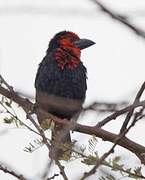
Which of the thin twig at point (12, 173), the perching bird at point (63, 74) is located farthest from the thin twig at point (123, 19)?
the perching bird at point (63, 74)

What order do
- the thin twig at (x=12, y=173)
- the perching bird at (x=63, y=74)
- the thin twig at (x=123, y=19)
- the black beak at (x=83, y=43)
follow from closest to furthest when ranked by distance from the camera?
the thin twig at (x=123, y=19) < the thin twig at (x=12, y=173) < the perching bird at (x=63, y=74) < the black beak at (x=83, y=43)

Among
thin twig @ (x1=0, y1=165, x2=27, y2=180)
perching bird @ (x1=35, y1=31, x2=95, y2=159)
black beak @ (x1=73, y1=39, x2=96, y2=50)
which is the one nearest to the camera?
thin twig @ (x1=0, y1=165, x2=27, y2=180)

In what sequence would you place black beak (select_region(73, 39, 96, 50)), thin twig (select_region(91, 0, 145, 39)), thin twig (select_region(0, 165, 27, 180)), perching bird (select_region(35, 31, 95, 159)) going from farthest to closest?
1. black beak (select_region(73, 39, 96, 50))
2. perching bird (select_region(35, 31, 95, 159))
3. thin twig (select_region(0, 165, 27, 180))
4. thin twig (select_region(91, 0, 145, 39))

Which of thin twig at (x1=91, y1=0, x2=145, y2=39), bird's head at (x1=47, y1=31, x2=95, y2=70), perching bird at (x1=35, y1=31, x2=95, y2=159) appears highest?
thin twig at (x1=91, y1=0, x2=145, y2=39)

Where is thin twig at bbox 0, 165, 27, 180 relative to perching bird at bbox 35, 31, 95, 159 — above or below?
above

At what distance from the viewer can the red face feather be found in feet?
14.8

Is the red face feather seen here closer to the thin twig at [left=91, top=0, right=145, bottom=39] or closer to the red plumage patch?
the red plumage patch

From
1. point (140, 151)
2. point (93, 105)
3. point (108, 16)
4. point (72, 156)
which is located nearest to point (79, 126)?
point (72, 156)

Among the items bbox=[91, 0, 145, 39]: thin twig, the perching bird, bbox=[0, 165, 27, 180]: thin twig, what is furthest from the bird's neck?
bbox=[91, 0, 145, 39]: thin twig

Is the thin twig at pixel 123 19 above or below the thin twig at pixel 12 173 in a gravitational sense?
Result: above

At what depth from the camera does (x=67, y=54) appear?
15.4 ft

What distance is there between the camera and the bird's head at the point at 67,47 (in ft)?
14.8

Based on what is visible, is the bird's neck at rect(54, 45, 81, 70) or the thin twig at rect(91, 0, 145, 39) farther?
the bird's neck at rect(54, 45, 81, 70)

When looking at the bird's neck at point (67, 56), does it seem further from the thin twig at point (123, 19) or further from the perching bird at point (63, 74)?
the thin twig at point (123, 19)
